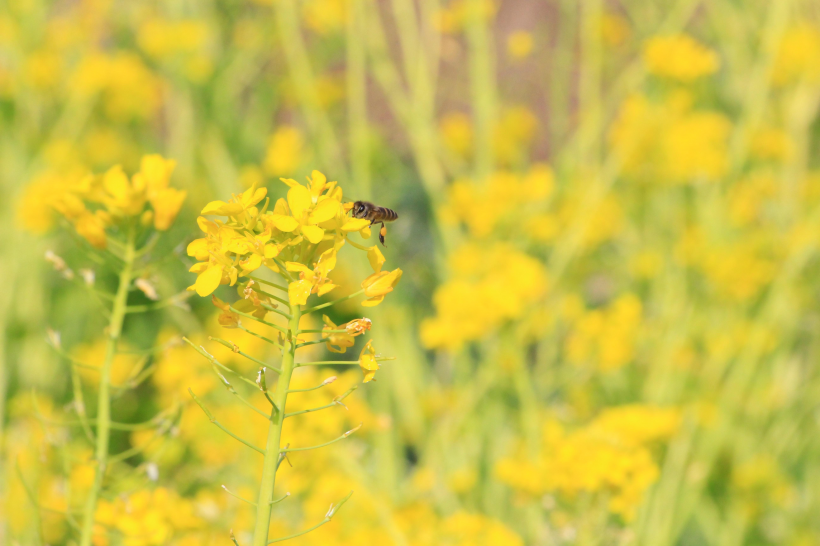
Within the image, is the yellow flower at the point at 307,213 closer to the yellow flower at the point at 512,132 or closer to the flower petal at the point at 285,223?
the flower petal at the point at 285,223

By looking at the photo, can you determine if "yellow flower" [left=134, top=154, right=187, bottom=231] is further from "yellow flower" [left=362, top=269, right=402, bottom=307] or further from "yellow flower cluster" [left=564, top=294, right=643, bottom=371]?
"yellow flower cluster" [left=564, top=294, right=643, bottom=371]

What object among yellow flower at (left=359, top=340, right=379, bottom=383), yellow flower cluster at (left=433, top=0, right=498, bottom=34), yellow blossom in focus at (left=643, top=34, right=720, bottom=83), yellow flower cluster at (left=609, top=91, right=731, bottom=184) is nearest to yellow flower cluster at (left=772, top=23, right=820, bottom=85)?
yellow flower cluster at (left=609, top=91, right=731, bottom=184)

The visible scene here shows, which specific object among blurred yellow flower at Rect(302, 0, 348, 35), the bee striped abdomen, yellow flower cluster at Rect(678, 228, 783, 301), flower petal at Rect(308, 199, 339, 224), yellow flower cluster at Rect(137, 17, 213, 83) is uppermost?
yellow flower cluster at Rect(137, 17, 213, 83)

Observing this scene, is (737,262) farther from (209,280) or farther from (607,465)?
(209,280)

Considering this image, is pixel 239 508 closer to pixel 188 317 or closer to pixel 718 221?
pixel 188 317

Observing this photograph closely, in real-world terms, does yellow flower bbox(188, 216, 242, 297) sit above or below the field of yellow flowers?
below
